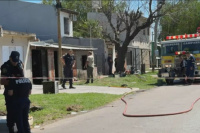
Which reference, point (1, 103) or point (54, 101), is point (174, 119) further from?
point (1, 103)

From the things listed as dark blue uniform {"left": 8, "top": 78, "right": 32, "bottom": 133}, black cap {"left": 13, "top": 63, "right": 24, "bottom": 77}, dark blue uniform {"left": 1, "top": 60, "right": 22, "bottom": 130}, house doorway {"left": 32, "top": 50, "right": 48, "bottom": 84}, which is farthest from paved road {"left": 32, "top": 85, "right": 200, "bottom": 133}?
house doorway {"left": 32, "top": 50, "right": 48, "bottom": 84}

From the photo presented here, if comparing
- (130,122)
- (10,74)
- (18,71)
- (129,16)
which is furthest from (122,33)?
(10,74)

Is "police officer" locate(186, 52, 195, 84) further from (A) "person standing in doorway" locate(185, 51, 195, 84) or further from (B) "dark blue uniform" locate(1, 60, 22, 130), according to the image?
(B) "dark blue uniform" locate(1, 60, 22, 130)

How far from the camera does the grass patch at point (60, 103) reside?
8.39 m

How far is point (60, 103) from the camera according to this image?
396 inches

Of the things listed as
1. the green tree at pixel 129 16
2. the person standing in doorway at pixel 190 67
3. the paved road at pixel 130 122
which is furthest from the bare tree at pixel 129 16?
the paved road at pixel 130 122

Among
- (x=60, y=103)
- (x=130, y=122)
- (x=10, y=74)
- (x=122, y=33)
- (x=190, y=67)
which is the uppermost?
(x=122, y=33)

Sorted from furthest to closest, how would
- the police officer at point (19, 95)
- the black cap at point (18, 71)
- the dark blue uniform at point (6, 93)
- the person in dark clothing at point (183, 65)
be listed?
the person in dark clothing at point (183, 65) < the black cap at point (18, 71) < the dark blue uniform at point (6, 93) < the police officer at point (19, 95)

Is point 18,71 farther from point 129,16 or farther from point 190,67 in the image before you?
point 129,16

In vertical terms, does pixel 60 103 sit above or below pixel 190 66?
below

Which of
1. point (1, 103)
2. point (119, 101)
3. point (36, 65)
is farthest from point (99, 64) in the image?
point (1, 103)

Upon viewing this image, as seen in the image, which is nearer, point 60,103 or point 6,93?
point 6,93

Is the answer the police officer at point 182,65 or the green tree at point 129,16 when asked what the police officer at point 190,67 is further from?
the green tree at point 129,16

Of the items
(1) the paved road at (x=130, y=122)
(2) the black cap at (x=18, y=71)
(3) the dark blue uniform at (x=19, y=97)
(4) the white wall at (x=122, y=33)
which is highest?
(4) the white wall at (x=122, y=33)
